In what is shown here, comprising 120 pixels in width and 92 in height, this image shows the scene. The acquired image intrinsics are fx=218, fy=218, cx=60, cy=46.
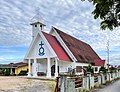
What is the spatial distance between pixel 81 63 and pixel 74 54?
2938 mm

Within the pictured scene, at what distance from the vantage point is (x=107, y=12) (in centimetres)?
967

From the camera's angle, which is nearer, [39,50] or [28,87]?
[28,87]

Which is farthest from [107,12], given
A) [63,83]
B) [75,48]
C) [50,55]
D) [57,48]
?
[75,48]

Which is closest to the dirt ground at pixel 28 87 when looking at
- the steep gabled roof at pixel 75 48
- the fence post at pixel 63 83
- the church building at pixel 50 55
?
the fence post at pixel 63 83

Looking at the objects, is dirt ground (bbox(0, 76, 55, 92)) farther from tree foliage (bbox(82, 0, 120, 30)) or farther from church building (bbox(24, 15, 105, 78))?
tree foliage (bbox(82, 0, 120, 30))

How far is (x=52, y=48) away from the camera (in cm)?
2944

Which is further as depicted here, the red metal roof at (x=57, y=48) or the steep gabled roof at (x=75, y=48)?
the steep gabled roof at (x=75, y=48)

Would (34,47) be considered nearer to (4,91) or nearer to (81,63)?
(81,63)

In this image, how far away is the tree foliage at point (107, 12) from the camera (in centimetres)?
920

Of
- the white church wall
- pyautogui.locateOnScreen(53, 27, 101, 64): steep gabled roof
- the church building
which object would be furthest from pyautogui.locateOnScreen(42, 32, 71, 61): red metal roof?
pyautogui.locateOnScreen(53, 27, 101, 64): steep gabled roof

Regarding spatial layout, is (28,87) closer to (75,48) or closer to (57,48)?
(57,48)

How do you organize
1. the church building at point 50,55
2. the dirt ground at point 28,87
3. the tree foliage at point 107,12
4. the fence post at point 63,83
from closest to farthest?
the tree foliage at point 107,12, the fence post at point 63,83, the dirt ground at point 28,87, the church building at point 50,55

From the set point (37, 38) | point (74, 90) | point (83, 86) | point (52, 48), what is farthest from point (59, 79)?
point (37, 38)

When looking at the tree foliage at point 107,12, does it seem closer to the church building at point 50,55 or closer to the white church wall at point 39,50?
the church building at point 50,55
